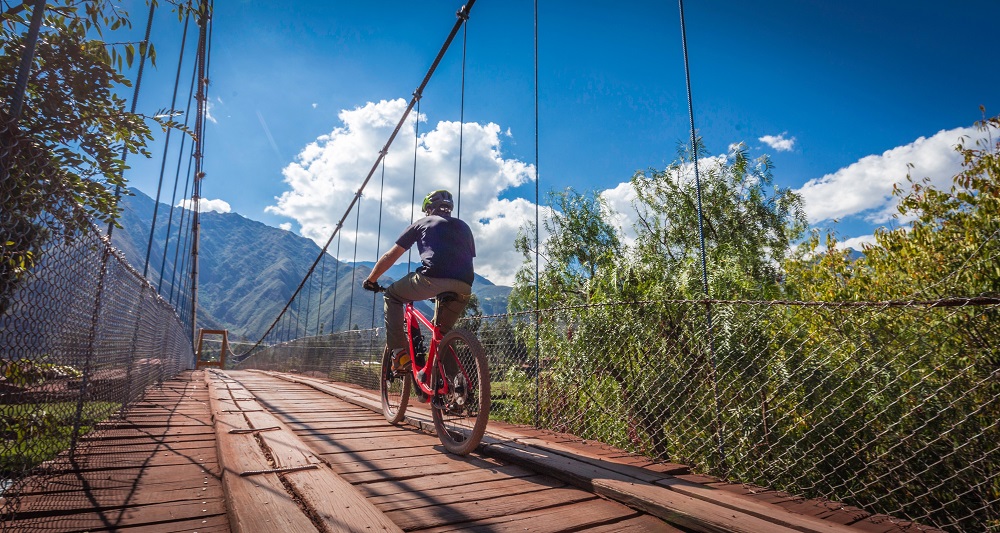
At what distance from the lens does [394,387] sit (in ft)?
10.1

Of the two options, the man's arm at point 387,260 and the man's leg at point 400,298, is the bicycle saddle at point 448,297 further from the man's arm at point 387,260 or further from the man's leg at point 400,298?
the man's arm at point 387,260

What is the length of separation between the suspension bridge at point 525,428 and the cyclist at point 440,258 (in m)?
0.57

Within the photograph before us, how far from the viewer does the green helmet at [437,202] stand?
7.94 ft

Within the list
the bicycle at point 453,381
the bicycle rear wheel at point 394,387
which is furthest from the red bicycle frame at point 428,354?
the bicycle rear wheel at point 394,387

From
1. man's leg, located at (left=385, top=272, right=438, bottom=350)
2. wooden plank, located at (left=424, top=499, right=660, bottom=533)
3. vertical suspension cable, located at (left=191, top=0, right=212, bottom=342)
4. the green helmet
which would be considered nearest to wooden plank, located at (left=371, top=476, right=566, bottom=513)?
wooden plank, located at (left=424, top=499, right=660, bottom=533)

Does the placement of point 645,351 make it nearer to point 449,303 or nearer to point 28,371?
point 449,303

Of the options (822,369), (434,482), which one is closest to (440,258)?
(434,482)

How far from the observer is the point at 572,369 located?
9.29 feet

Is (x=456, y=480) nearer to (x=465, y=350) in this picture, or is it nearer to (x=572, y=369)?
(x=465, y=350)


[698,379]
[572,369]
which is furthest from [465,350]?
[698,379]

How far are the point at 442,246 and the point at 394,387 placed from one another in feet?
4.09

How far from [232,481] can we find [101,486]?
1.38 feet

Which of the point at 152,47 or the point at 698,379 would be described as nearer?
the point at 152,47

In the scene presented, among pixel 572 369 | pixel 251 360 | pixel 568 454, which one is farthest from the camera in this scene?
pixel 251 360
